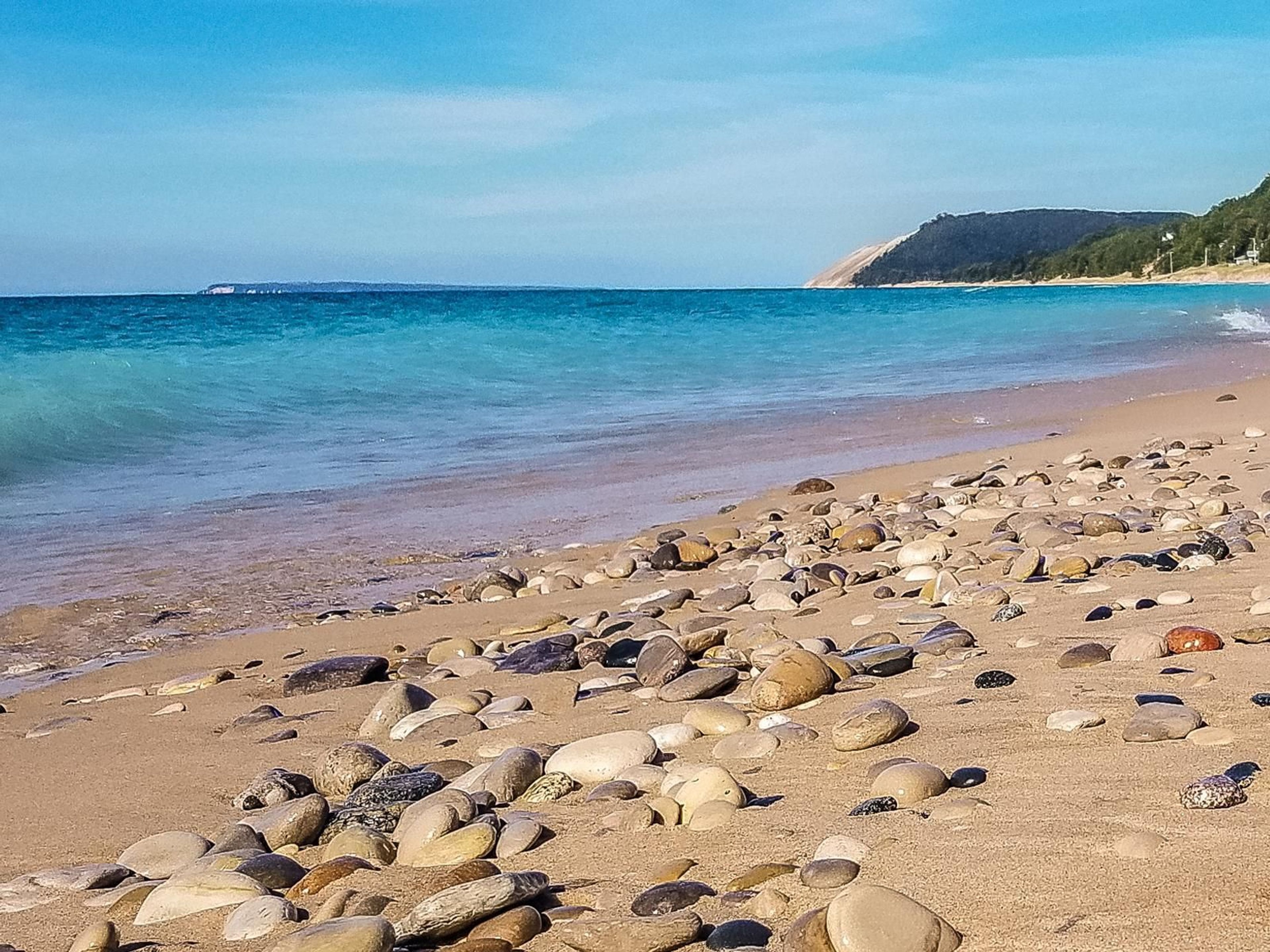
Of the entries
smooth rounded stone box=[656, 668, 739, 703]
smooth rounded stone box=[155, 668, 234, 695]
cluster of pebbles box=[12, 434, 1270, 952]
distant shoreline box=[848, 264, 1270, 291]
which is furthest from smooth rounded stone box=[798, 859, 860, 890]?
distant shoreline box=[848, 264, 1270, 291]

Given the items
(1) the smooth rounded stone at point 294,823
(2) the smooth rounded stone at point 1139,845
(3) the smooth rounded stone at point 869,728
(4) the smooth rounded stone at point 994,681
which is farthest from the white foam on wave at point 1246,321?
(1) the smooth rounded stone at point 294,823

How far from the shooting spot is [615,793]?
2459 millimetres

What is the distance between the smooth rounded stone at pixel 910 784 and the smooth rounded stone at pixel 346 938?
931 mm

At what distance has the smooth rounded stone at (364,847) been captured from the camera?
2.23 m

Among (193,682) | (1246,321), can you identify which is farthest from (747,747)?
(1246,321)

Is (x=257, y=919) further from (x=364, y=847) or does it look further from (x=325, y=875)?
(x=364, y=847)

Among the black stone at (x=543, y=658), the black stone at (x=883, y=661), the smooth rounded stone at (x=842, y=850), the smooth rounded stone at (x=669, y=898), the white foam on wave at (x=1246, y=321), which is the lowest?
the black stone at (x=543, y=658)

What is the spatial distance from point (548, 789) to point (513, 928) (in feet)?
2.40

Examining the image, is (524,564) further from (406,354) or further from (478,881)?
(406,354)

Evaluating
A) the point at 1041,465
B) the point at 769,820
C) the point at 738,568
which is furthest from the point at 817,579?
the point at 1041,465

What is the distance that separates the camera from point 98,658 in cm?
471

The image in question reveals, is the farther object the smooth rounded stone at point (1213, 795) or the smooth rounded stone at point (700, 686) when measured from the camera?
the smooth rounded stone at point (700, 686)

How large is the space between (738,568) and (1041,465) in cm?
361

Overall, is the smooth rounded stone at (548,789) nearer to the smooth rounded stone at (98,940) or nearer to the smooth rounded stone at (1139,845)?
the smooth rounded stone at (98,940)
